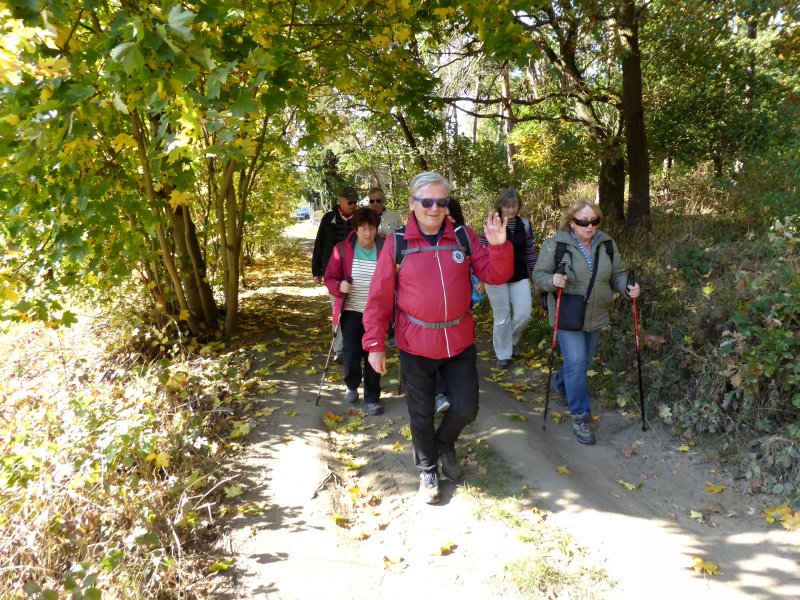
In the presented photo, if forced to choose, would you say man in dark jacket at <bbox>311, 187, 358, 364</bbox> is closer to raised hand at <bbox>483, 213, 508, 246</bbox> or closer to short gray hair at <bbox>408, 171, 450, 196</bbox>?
short gray hair at <bbox>408, 171, 450, 196</bbox>

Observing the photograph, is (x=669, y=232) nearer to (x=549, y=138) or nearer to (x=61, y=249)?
(x=549, y=138)

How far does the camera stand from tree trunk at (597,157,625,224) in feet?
25.9

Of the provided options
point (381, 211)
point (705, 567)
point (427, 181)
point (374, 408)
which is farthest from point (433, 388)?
point (381, 211)

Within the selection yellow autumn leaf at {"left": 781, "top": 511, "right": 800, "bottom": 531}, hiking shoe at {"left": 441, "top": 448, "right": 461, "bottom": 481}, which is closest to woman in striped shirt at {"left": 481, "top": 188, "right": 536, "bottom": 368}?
hiking shoe at {"left": 441, "top": 448, "right": 461, "bottom": 481}

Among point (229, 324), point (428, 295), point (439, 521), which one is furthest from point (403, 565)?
point (229, 324)

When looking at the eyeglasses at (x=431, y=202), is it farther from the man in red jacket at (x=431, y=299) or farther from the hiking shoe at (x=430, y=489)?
the hiking shoe at (x=430, y=489)

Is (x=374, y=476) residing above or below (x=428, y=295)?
below

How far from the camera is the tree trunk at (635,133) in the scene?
7.09 m

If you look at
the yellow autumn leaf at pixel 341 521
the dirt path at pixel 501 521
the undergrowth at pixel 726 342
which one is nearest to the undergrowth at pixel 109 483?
the dirt path at pixel 501 521

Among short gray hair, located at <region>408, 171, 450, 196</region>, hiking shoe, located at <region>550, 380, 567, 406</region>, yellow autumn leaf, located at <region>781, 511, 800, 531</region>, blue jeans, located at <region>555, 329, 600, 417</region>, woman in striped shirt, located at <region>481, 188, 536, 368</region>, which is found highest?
short gray hair, located at <region>408, 171, 450, 196</region>

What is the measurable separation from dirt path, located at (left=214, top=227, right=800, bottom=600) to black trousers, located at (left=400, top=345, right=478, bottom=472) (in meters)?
0.58

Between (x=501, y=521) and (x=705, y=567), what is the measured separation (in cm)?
118

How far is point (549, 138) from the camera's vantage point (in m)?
9.64

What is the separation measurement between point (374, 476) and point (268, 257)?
44.0ft
